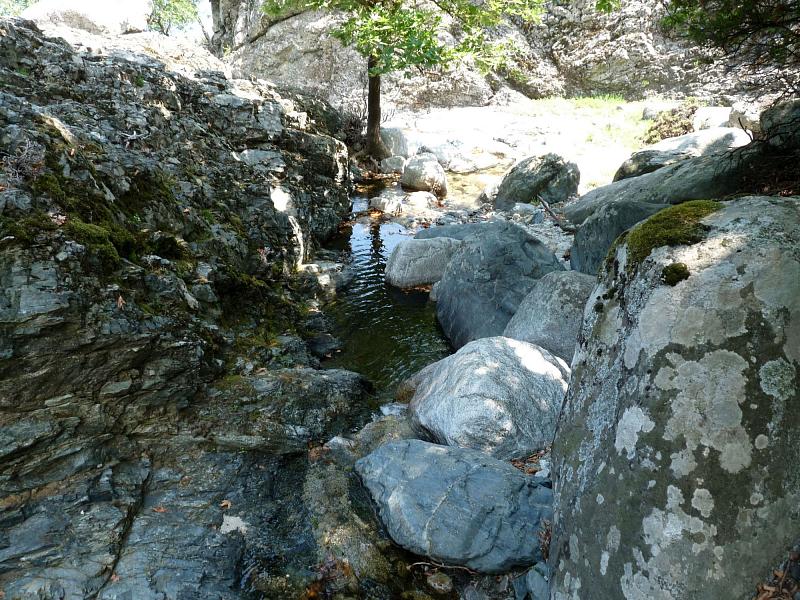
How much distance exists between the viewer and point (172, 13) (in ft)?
116

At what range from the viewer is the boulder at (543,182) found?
1448 centimetres

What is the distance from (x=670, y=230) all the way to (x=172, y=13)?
138 ft

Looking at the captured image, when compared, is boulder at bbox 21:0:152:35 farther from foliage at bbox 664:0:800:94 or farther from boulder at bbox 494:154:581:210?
foliage at bbox 664:0:800:94

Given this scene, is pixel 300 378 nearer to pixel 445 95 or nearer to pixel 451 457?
pixel 451 457

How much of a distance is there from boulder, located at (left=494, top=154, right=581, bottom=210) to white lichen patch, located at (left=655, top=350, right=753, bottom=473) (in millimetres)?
12341

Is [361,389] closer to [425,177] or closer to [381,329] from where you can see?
[381,329]

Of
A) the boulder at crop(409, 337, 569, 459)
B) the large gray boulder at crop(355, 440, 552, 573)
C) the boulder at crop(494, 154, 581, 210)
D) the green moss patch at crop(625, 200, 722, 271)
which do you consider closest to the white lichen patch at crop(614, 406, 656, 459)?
the green moss patch at crop(625, 200, 722, 271)

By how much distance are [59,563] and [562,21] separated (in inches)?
1275

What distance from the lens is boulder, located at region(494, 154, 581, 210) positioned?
14.5m

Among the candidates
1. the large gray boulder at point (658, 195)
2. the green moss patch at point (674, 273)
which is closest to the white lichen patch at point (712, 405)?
the green moss patch at point (674, 273)

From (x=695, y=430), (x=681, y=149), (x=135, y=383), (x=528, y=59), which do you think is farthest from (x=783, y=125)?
(x=528, y=59)

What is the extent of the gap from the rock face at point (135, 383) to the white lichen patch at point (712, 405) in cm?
280

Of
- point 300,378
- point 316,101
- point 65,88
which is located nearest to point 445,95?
point 316,101

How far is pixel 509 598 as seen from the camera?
348 cm
